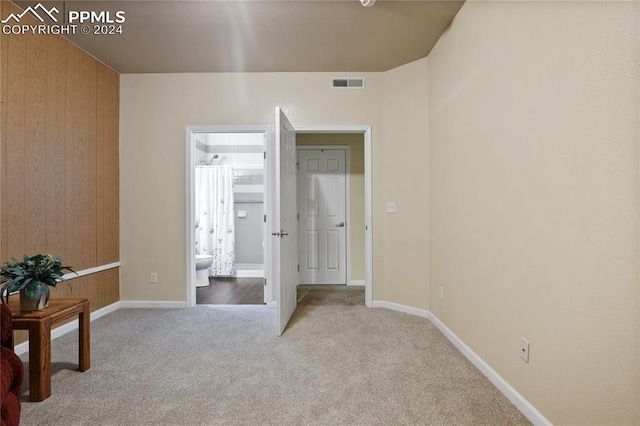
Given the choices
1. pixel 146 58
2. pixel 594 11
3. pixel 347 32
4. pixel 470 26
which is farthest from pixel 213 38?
pixel 594 11

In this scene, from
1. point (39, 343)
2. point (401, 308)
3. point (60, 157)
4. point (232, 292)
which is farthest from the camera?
point (232, 292)

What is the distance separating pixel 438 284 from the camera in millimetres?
2936

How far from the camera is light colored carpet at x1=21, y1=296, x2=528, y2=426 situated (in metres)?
1.63

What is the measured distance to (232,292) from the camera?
4266mm

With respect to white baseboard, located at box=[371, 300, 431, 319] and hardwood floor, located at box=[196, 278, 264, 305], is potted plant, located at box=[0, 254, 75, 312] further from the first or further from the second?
white baseboard, located at box=[371, 300, 431, 319]

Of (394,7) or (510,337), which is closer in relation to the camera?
(510,337)

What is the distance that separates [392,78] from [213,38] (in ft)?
6.04

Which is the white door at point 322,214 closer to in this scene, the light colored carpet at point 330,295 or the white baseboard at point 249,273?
the light colored carpet at point 330,295

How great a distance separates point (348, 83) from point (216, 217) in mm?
3122

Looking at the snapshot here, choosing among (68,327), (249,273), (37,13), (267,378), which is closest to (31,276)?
(68,327)

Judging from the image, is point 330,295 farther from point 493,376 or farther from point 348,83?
point 348,83

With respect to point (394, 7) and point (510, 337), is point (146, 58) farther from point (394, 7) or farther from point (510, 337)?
point (510, 337)

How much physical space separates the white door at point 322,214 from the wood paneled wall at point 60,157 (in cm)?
235

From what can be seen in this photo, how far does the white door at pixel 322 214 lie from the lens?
4.71 m
